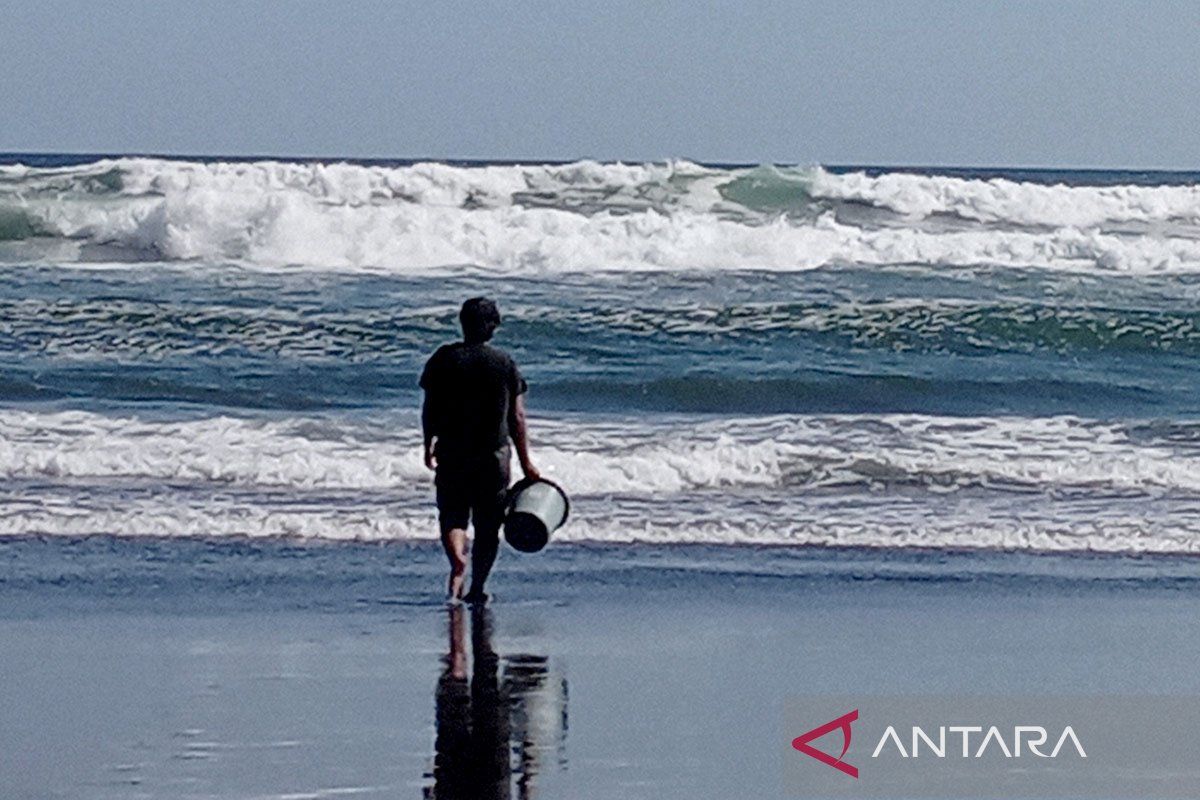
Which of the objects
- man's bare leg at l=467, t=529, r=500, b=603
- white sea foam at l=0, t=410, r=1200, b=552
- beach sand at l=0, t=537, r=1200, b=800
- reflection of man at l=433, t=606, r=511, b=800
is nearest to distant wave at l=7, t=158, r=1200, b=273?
white sea foam at l=0, t=410, r=1200, b=552

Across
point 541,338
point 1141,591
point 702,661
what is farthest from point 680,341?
point 702,661

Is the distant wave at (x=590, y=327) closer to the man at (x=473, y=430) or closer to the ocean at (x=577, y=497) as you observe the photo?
the ocean at (x=577, y=497)

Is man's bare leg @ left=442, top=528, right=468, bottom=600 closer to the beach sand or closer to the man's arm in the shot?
the beach sand

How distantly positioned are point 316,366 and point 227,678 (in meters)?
10.4

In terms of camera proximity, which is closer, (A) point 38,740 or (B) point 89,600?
(A) point 38,740

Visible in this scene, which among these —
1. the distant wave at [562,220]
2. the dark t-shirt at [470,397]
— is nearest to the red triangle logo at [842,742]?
the dark t-shirt at [470,397]

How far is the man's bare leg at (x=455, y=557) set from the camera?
8.80m

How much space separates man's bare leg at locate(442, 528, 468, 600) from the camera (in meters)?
8.80

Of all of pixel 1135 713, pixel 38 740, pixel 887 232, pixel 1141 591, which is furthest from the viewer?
pixel 887 232

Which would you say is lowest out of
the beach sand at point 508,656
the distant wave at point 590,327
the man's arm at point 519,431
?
the beach sand at point 508,656

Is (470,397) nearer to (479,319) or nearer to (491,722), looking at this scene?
(479,319)

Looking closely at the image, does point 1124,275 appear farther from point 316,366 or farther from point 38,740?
point 38,740

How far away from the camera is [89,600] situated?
877 centimetres

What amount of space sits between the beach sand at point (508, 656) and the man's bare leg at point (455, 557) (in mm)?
153
